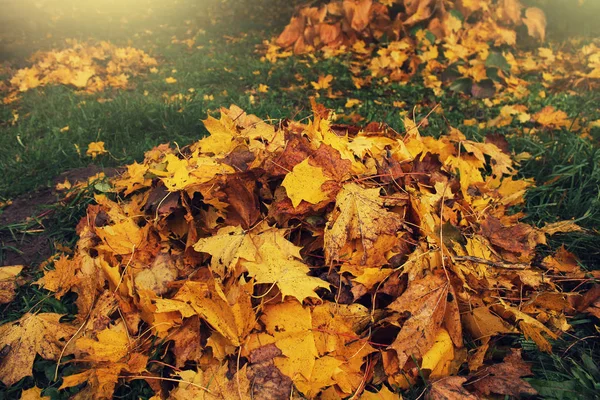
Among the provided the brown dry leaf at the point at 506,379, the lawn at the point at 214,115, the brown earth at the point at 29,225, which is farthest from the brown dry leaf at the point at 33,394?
the brown dry leaf at the point at 506,379

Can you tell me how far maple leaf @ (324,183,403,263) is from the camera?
58.9 inches

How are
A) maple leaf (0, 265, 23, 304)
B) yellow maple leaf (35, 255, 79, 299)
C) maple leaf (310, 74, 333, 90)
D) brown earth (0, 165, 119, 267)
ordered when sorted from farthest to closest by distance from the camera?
maple leaf (310, 74, 333, 90) → brown earth (0, 165, 119, 267) → maple leaf (0, 265, 23, 304) → yellow maple leaf (35, 255, 79, 299)

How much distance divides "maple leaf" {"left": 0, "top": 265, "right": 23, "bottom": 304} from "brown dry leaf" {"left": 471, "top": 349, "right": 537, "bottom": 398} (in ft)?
6.51

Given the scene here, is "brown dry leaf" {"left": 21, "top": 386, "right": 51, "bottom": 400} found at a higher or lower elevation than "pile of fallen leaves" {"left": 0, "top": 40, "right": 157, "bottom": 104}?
lower

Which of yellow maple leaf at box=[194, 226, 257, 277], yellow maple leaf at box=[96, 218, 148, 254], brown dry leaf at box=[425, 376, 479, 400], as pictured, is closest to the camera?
brown dry leaf at box=[425, 376, 479, 400]

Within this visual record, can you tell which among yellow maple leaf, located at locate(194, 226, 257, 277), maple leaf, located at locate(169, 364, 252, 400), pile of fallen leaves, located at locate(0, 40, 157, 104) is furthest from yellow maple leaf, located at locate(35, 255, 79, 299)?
pile of fallen leaves, located at locate(0, 40, 157, 104)

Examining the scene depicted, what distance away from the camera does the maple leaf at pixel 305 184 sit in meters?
1.52

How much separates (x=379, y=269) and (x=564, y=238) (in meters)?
1.17

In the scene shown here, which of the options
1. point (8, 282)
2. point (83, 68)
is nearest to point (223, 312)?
point (8, 282)

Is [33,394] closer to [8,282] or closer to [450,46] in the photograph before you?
[8,282]

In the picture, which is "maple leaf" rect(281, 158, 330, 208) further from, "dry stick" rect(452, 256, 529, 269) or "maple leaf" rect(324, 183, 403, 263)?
"dry stick" rect(452, 256, 529, 269)

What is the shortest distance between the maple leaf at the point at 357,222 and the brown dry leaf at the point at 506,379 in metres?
0.53

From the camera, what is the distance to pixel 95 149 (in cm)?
298

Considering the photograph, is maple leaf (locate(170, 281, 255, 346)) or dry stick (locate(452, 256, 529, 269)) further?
dry stick (locate(452, 256, 529, 269))
